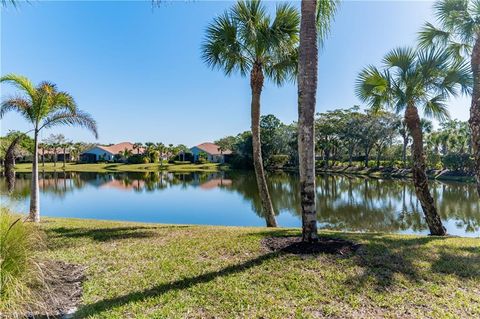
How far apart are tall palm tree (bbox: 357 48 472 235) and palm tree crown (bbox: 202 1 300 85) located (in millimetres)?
2720

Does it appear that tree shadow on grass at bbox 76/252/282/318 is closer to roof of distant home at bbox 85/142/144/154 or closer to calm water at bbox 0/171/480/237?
calm water at bbox 0/171/480/237

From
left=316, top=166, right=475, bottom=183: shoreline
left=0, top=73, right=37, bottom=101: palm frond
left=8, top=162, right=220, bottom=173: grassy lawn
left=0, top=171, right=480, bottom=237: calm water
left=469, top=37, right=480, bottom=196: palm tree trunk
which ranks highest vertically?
left=0, top=73, right=37, bottom=101: palm frond

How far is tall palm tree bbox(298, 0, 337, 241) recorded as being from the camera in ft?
17.6

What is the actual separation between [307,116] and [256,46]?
385cm

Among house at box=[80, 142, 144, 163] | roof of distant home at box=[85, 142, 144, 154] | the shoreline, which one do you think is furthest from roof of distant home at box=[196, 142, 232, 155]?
the shoreline

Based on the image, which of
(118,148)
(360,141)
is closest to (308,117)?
(360,141)

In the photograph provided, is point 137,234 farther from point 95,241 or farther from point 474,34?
point 474,34

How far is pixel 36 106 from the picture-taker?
8.45 meters

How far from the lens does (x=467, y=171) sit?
32.6m

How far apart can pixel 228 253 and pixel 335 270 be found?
5.85 feet

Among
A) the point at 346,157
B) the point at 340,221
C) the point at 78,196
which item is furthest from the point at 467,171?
the point at 78,196

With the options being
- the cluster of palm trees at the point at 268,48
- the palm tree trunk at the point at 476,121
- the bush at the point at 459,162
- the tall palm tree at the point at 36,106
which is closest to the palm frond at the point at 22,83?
the tall palm tree at the point at 36,106

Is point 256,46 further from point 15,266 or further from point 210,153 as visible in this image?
point 210,153

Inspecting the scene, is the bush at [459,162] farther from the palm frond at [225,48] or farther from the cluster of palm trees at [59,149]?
the cluster of palm trees at [59,149]
